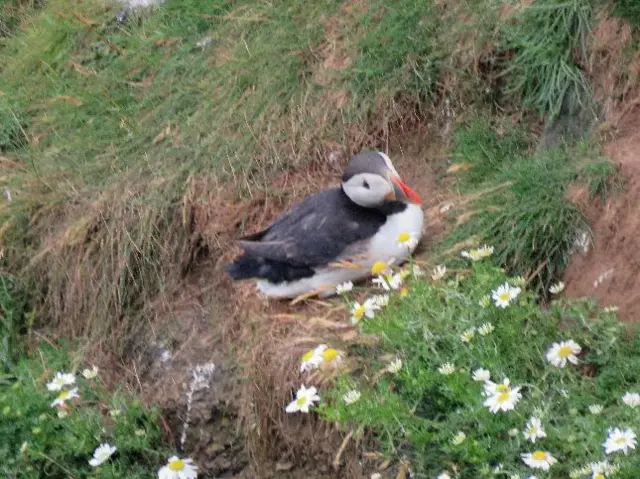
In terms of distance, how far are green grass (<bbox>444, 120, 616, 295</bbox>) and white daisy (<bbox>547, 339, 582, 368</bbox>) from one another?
70cm

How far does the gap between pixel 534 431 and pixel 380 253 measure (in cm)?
135

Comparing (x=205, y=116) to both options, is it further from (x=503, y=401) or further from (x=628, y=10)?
(x=503, y=401)

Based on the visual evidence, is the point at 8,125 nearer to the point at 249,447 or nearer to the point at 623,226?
the point at 249,447

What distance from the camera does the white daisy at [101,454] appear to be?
4.23m

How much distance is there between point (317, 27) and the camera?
211 inches

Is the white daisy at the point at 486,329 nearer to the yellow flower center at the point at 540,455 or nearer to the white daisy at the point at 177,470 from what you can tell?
the yellow flower center at the point at 540,455

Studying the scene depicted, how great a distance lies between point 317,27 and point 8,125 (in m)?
2.05

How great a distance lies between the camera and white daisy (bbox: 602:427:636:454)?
2.50 metres

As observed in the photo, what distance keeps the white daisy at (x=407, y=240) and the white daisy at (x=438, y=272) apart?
124 mm

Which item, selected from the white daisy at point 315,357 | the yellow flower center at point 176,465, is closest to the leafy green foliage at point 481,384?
the white daisy at point 315,357

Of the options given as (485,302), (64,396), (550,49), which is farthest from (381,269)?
(64,396)

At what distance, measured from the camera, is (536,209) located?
3.80 meters

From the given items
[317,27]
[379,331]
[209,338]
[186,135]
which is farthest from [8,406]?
[317,27]

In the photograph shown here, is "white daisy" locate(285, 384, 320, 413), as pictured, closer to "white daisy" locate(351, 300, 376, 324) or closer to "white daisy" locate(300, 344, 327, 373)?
"white daisy" locate(300, 344, 327, 373)
